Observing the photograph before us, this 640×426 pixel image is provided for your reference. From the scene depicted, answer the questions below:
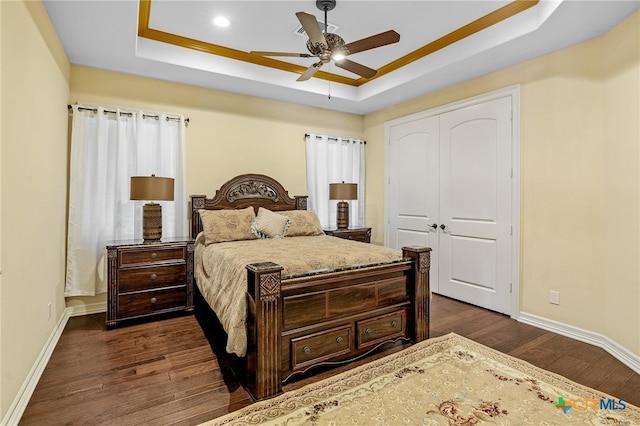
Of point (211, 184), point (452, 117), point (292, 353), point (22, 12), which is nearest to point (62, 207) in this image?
point (211, 184)

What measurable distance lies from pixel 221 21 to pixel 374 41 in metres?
1.54

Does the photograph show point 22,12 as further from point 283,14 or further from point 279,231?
point 279,231

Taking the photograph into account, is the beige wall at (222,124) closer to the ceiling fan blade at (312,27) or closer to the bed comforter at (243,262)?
the bed comforter at (243,262)

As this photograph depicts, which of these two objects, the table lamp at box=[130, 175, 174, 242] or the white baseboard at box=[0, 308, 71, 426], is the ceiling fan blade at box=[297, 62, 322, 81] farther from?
the white baseboard at box=[0, 308, 71, 426]

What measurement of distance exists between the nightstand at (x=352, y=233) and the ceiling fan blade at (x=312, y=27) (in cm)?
257

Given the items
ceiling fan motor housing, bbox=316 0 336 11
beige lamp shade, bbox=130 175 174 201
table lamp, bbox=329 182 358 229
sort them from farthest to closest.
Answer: table lamp, bbox=329 182 358 229
beige lamp shade, bbox=130 175 174 201
ceiling fan motor housing, bbox=316 0 336 11

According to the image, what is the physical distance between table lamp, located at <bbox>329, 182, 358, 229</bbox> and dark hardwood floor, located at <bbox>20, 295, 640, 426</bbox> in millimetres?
1956

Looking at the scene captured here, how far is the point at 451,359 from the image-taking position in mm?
2512

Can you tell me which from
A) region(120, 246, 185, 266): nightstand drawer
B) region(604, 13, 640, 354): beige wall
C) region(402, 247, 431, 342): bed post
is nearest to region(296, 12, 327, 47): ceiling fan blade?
region(402, 247, 431, 342): bed post

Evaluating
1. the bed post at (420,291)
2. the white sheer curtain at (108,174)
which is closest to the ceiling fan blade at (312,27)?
the bed post at (420,291)

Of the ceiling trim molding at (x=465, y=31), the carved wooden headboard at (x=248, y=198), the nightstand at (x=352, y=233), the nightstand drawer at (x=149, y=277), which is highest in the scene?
the ceiling trim molding at (x=465, y=31)

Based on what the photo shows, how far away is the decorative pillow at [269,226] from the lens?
3.76m

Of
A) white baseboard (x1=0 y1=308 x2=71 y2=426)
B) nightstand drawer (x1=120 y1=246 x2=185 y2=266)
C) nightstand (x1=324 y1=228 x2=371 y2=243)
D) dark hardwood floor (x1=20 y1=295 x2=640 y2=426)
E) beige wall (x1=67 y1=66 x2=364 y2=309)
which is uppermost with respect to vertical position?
beige wall (x1=67 y1=66 x2=364 y2=309)

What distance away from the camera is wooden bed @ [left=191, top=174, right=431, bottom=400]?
2.04 m
